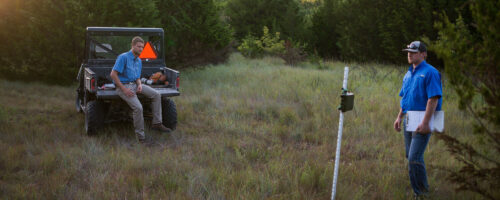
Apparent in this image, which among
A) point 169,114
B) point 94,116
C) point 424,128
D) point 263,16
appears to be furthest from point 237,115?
point 263,16

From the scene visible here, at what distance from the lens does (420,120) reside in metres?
4.08

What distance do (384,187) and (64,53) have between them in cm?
1055

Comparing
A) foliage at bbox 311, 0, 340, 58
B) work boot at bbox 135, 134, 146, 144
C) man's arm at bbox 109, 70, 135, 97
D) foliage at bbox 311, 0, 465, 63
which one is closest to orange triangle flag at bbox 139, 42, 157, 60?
man's arm at bbox 109, 70, 135, 97

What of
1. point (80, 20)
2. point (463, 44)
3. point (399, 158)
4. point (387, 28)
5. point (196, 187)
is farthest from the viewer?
point (387, 28)

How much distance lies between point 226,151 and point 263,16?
23845mm

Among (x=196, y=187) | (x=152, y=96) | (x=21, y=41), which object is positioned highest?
(x=21, y=41)

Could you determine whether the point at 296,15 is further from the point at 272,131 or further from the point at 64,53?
the point at 272,131

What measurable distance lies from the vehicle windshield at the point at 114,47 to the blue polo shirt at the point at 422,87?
17.4 ft

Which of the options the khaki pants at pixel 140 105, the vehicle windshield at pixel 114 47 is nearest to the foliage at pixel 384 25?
the vehicle windshield at pixel 114 47

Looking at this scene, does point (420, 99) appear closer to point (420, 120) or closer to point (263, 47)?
point (420, 120)

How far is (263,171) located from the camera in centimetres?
517

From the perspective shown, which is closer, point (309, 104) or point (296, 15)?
point (309, 104)

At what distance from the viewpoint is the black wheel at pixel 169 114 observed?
734cm

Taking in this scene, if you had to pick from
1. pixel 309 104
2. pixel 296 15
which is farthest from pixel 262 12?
pixel 309 104
